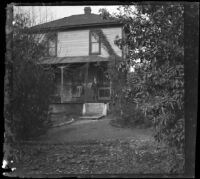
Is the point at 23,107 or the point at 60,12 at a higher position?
the point at 60,12

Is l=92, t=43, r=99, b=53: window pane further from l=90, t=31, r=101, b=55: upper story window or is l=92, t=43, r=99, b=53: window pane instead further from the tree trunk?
the tree trunk

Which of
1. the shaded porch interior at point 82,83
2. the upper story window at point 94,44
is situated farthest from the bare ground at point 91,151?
the upper story window at point 94,44

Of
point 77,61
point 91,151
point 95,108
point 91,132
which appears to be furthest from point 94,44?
point 91,151

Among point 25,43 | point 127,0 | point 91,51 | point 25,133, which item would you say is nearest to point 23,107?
point 25,133

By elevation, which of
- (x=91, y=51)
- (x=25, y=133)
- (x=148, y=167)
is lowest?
(x=148, y=167)

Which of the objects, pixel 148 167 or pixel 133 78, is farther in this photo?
pixel 133 78

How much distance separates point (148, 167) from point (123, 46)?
5.18 feet

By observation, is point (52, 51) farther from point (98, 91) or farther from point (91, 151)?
point (91, 151)

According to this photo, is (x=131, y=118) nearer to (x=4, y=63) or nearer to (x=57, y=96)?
(x=57, y=96)

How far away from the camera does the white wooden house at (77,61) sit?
181 inches

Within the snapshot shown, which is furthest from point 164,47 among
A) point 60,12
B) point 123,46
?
point 60,12

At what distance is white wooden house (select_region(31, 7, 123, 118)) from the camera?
459 cm

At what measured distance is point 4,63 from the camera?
4.42 m

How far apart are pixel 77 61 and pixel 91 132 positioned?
3.00 ft
